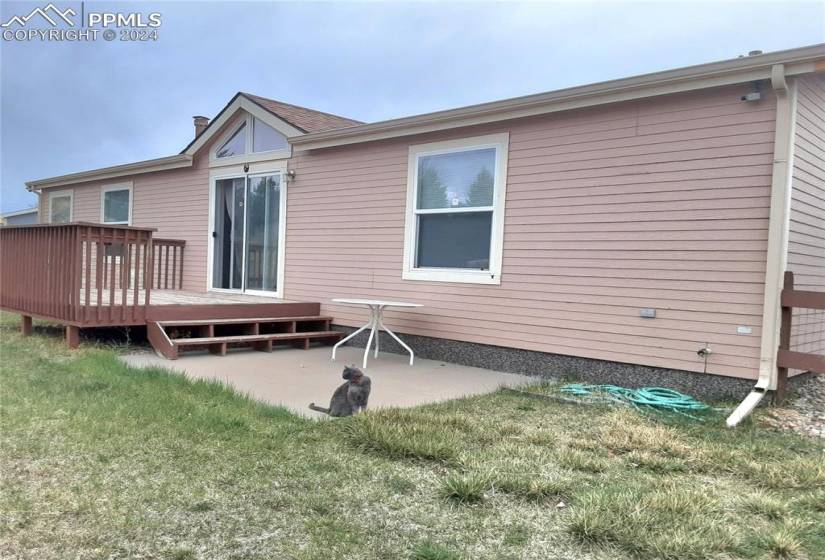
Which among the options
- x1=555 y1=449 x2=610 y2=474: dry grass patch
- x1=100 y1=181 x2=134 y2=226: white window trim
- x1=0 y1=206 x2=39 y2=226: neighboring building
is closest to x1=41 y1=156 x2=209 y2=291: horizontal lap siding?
x1=100 y1=181 x2=134 y2=226: white window trim

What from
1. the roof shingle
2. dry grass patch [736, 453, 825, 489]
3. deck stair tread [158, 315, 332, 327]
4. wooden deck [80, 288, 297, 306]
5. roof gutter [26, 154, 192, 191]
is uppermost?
the roof shingle

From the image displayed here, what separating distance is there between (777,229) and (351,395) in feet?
Result: 10.5

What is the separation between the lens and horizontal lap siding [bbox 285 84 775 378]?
439cm

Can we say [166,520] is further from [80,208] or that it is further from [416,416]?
[80,208]

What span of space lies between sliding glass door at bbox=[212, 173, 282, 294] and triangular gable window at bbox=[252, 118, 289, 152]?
39 cm

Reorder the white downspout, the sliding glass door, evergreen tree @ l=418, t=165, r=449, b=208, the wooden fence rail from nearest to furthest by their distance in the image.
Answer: the wooden fence rail
the white downspout
evergreen tree @ l=418, t=165, r=449, b=208
the sliding glass door

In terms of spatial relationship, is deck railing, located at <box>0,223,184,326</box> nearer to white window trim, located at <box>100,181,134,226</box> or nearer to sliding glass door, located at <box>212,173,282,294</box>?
sliding glass door, located at <box>212,173,282,294</box>

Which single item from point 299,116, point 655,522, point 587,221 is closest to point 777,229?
point 587,221

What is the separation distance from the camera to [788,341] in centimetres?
421

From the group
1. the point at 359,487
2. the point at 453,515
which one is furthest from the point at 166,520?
the point at 453,515

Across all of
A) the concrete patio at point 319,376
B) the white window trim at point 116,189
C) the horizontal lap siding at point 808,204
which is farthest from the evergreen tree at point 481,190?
the white window trim at point 116,189

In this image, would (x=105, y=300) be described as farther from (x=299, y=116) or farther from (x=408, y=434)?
(x=408, y=434)

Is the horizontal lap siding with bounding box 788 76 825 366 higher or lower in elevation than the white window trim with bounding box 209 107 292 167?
lower

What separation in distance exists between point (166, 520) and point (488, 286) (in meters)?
4.06
